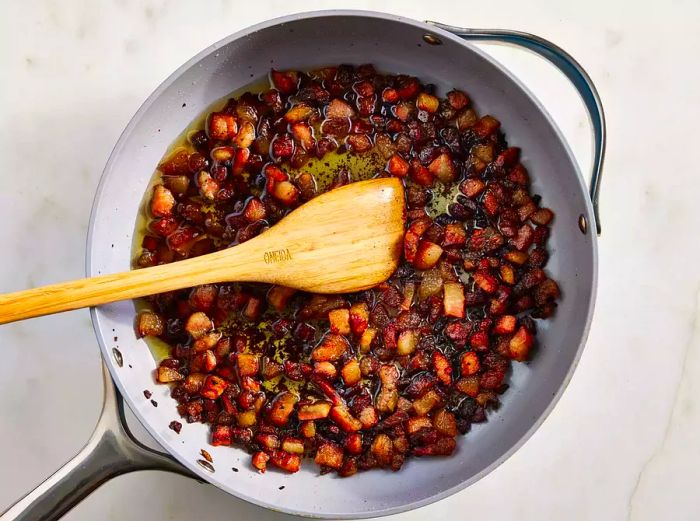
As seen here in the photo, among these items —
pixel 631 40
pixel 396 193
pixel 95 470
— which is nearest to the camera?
pixel 95 470

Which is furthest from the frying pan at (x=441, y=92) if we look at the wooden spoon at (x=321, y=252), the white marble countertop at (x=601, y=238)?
the wooden spoon at (x=321, y=252)

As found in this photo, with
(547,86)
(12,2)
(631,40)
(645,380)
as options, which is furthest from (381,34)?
(645,380)

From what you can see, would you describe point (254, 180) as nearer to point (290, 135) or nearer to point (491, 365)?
point (290, 135)

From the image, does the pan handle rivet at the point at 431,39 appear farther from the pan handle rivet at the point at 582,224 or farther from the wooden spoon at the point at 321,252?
the pan handle rivet at the point at 582,224

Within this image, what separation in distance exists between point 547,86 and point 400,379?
2.74 feet

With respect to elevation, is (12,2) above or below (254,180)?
above

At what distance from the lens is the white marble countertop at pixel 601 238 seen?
1.73 meters

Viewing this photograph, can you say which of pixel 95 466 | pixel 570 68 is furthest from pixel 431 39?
pixel 95 466

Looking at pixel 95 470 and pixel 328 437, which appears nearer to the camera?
pixel 95 470

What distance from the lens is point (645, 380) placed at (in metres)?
1.74

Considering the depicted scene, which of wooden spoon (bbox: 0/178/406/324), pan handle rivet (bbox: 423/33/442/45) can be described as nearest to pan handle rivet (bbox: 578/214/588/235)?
wooden spoon (bbox: 0/178/406/324)

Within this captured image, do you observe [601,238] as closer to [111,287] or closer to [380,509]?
[380,509]

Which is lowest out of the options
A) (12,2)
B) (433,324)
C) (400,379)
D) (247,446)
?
(247,446)

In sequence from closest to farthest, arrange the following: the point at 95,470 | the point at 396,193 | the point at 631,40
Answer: the point at 95,470 < the point at 396,193 < the point at 631,40
